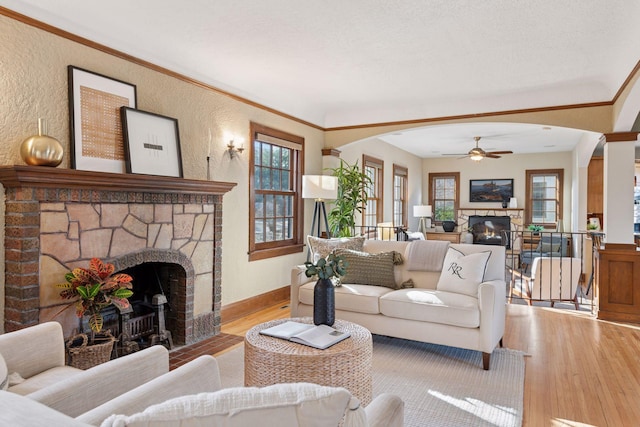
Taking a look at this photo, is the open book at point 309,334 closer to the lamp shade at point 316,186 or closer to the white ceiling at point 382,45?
the white ceiling at point 382,45

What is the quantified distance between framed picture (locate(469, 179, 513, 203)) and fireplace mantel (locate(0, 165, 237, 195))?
866 cm

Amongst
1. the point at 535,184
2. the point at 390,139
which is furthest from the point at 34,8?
the point at 535,184

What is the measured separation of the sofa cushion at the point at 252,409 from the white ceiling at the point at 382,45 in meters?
2.67

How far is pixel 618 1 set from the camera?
2.79m

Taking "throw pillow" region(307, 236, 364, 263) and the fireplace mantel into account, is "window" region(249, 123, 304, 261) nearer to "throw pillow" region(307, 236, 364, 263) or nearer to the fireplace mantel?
"throw pillow" region(307, 236, 364, 263)

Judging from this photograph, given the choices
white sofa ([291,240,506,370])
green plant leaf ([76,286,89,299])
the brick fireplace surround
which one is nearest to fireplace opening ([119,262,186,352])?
the brick fireplace surround

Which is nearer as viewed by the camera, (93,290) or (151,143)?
(93,290)

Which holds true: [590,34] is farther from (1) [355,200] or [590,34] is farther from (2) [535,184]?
(2) [535,184]

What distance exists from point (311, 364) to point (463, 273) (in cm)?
190

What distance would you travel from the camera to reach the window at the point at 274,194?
4965mm

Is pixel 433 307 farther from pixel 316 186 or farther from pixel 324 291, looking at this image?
pixel 316 186

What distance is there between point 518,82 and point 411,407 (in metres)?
3.77

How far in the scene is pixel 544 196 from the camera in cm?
1027

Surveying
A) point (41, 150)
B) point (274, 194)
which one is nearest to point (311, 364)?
point (41, 150)
